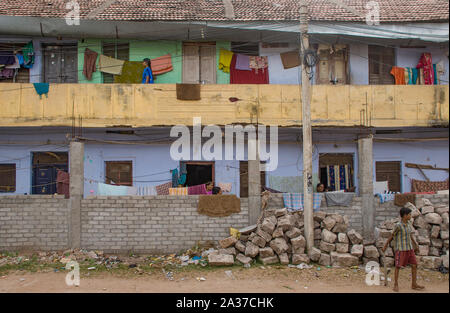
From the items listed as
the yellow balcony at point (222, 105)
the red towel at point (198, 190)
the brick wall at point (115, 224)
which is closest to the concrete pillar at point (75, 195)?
the brick wall at point (115, 224)

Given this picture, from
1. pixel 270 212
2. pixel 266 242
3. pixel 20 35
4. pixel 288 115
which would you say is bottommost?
pixel 266 242

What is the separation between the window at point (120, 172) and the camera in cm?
1225

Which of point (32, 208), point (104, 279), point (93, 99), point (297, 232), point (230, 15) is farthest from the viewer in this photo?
point (230, 15)

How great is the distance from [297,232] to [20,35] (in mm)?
11431

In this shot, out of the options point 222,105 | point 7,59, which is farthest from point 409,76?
point 7,59

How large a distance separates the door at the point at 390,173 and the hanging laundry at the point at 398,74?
2978 millimetres

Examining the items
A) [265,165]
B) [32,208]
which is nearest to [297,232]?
[265,165]

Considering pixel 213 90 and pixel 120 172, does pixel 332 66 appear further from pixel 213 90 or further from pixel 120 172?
pixel 120 172

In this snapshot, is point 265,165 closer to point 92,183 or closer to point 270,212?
point 270,212

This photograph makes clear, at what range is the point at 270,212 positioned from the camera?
932cm

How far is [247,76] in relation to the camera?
488 inches

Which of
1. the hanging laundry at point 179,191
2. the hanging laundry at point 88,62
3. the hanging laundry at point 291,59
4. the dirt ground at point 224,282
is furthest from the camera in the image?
the hanging laundry at point 291,59

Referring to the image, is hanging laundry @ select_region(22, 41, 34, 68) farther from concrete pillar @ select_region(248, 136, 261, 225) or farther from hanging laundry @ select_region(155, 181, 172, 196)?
concrete pillar @ select_region(248, 136, 261, 225)

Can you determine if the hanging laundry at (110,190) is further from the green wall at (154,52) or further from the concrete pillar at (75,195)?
the green wall at (154,52)
